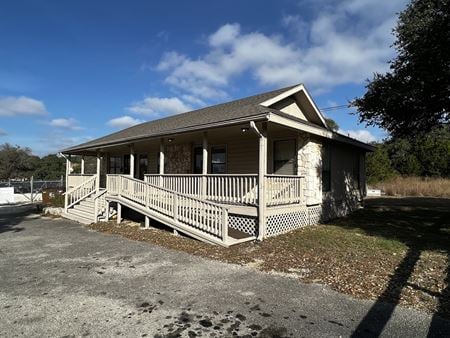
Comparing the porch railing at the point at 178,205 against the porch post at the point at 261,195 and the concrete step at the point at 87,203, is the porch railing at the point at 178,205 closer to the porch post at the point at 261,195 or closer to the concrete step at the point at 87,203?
the porch post at the point at 261,195

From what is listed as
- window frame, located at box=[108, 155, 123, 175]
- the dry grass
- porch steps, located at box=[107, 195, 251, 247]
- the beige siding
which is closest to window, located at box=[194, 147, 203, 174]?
the beige siding

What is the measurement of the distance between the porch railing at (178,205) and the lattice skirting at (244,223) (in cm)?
99

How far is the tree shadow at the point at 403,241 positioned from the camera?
4.00 m

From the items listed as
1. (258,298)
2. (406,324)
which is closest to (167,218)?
(258,298)

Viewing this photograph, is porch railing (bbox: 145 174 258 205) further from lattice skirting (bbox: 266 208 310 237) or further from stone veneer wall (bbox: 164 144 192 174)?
stone veneer wall (bbox: 164 144 192 174)

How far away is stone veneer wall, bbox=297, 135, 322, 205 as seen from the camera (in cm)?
1094

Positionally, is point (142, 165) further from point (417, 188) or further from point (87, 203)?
point (417, 188)

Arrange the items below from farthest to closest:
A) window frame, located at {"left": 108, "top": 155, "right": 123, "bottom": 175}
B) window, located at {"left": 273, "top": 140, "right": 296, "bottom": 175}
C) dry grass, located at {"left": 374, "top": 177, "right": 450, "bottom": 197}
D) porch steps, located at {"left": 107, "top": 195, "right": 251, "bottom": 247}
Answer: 1. dry grass, located at {"left": 374, "top": 177, "right": 450, "bottom": 197}
2. window frame, located at {"left": 108, "top": 155, "right": 123, "bottom": 175}
3. window, located at {"left": 273, "top": 140, "right": 296, "bottom": 175}
4. porch steps, located at {"left": 107, "top": 195, "right": 251, "bottom": 247}

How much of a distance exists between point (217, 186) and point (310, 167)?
10.6 ft

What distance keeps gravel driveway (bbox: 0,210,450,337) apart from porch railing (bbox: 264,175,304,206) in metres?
3.00

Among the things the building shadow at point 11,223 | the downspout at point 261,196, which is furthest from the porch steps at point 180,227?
the building shadow at point 11,223

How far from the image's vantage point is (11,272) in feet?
20.7

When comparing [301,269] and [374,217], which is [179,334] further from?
[374,217]

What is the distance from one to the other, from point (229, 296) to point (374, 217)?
10.2 m
